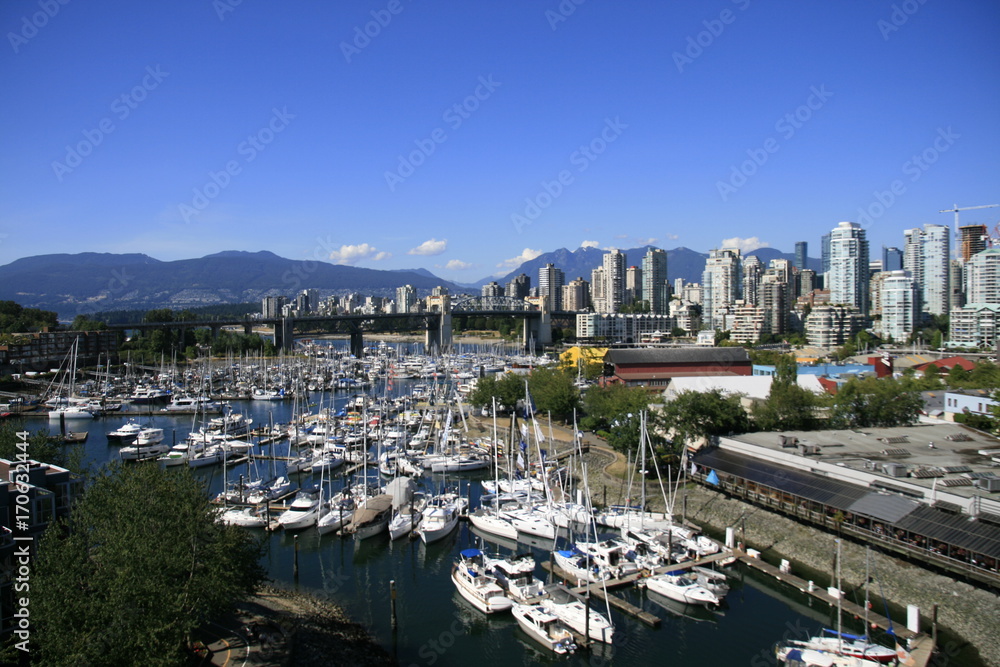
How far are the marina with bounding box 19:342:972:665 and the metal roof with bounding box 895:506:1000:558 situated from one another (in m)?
2.05

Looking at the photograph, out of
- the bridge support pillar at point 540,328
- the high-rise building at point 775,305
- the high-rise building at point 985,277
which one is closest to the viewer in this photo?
the high-rise building at point 985,277

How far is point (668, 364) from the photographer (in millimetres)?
29859

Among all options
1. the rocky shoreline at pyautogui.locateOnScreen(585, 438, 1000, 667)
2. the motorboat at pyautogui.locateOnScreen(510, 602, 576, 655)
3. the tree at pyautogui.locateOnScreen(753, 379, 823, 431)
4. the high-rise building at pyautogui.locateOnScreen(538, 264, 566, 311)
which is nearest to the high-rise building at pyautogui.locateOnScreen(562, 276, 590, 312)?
the high-rise building at pyautogui.locateOnScreen(538, 264, 566, 311)

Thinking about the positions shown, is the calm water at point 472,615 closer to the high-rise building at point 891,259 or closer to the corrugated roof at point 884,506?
the corrugated roof at point 884,506

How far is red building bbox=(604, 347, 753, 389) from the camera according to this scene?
97.1 feet

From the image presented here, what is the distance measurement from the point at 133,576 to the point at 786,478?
1177 cm

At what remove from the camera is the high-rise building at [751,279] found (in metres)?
75.4

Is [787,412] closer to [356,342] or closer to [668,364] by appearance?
[668,364]

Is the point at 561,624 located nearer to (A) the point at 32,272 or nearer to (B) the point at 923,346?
(B) the point at 923,346

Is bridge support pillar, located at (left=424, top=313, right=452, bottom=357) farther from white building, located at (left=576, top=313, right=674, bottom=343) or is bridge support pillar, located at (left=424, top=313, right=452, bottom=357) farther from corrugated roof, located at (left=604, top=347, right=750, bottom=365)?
corrugated roof, located at (left=604, top=347, right=750, bottom=365)

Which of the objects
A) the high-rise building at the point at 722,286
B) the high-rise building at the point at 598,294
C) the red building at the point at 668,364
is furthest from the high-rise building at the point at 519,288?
the red building at the point at 668,364

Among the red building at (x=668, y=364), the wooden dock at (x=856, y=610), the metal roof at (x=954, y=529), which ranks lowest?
the wooden dock at (x=856, y=610)

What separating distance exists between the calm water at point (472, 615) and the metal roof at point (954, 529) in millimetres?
2184

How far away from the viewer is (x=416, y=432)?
2236 centimetres
